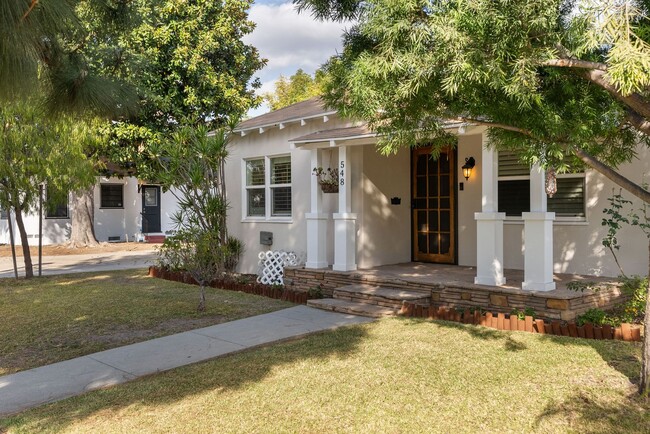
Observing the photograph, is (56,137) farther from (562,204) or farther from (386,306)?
(562,204)

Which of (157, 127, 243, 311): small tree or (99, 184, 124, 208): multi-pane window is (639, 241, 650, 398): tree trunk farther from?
(99, 184, 124, 208): multi-pane window

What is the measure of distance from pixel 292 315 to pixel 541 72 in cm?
522

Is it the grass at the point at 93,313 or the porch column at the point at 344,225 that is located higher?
the porch column at the point at 344,225

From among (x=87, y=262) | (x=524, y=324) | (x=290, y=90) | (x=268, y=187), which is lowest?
(x=87, y=262)

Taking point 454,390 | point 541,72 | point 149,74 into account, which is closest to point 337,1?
point 541,72

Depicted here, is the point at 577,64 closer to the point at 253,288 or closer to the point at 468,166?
the point at 468,166

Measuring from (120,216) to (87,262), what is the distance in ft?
24.8

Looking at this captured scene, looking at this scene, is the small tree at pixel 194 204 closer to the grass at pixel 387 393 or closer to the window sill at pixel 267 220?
the window sill at pixel 267 220

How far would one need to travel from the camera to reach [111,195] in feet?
79.0

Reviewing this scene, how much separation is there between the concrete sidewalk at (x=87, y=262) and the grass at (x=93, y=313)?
8.34 ft

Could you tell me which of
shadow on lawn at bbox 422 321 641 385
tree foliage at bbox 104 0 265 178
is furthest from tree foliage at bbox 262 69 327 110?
shadow on lawn at bbox 422 321 641 385

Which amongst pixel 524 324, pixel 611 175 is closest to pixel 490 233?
pixel 524 324

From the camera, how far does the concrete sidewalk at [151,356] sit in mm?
5203

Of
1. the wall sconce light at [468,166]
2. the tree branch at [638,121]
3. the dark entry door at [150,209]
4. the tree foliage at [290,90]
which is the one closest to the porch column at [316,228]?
the wall sconce light at [468,166]
